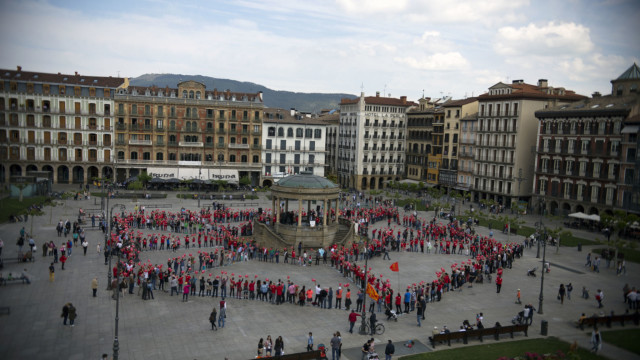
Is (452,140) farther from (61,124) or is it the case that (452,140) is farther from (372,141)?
(61,124)

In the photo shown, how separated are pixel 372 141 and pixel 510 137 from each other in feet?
99.5

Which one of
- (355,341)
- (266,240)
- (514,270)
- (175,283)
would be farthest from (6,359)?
(514,270)

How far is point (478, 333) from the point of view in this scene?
26.9 metres

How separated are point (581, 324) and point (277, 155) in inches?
2712

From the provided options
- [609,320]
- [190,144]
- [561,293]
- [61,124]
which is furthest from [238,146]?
[609,320]

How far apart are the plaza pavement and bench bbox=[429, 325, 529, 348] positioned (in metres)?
0.48

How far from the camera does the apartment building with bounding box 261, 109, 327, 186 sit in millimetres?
92375

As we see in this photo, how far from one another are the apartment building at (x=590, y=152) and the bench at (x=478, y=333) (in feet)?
115

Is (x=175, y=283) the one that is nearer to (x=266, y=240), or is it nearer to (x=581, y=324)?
(x=266, y=240)

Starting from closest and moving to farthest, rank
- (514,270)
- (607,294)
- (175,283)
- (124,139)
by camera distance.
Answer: (175,283) < (607,294) < (514,270) < (124,139)

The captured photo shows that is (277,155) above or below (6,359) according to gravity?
above

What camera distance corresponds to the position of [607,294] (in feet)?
120

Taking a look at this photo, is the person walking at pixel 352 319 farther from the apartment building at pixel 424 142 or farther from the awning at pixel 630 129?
the apartment building at pixel 424 142

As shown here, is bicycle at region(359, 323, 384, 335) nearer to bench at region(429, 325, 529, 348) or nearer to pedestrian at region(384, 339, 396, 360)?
bench at region(429, 325, 529, 348)
